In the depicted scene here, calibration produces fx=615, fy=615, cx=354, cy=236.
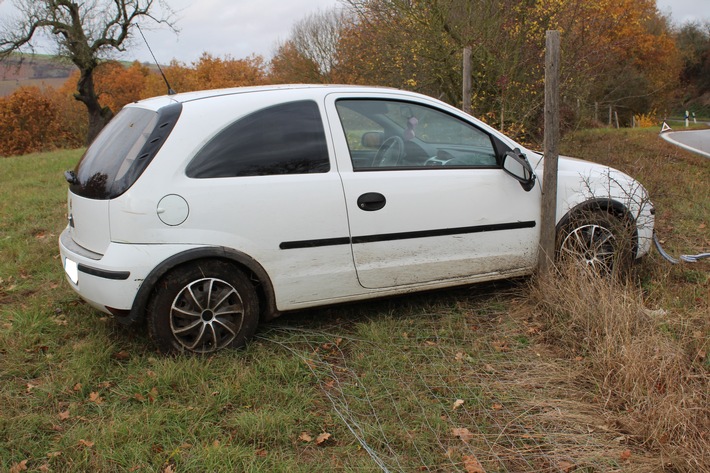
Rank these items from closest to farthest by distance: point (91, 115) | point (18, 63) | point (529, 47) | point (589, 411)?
point (589, 411), point (529, 47), point (18, 63), point (91, 115)

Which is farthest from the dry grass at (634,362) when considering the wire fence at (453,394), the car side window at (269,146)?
the car side window at (269,146)

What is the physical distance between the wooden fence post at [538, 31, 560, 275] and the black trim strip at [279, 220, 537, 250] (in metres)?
0.13

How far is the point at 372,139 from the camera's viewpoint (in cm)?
444

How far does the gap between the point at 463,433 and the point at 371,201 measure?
1666 mm

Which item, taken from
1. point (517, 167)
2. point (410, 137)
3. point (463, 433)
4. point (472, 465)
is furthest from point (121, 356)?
point (517, 167)

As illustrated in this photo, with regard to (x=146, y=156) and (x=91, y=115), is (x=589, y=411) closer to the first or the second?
(x=146, y=156)

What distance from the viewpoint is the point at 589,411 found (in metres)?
3.22

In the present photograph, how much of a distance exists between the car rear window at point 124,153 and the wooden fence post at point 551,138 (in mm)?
2655

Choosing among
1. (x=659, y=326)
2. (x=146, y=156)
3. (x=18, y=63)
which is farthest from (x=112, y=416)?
(x=18, y=63)

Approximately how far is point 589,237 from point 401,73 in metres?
8.51

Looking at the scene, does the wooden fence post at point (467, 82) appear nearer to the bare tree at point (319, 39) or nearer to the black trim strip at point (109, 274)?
the black trim strip at point (109, 274)

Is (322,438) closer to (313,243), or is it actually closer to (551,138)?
(313,243)

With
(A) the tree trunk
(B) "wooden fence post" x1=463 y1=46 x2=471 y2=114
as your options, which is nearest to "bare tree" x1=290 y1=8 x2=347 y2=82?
(A) the tree trunk

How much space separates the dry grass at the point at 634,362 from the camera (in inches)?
113
